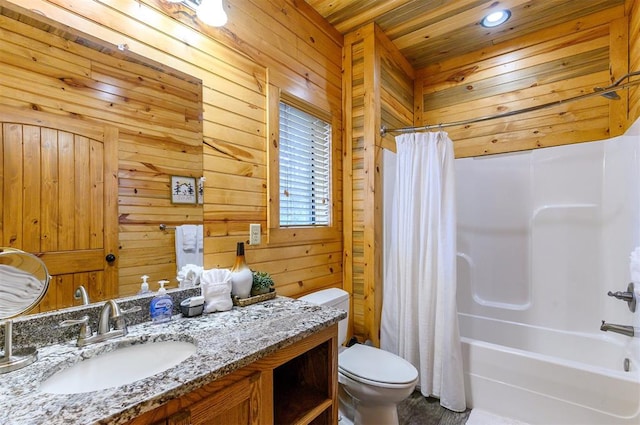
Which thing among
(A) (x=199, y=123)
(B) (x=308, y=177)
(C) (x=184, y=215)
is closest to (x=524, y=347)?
(B) (x=308, y=177)

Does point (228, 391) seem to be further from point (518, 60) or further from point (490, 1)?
point (518, 60)

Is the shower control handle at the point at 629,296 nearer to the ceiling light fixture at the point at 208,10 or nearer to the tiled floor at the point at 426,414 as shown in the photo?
the tiled floor at the point at 426,414

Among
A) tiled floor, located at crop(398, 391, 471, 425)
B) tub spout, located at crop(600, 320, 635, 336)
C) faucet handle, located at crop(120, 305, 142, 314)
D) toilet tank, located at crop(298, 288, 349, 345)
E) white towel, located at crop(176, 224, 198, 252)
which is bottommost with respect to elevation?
tiled floor, located at crop(398, 391, 471, 425)

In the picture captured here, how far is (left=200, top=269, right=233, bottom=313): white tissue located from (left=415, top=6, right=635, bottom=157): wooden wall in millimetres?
2289

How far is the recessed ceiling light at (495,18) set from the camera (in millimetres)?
2038

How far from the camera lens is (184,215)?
1.30 meters

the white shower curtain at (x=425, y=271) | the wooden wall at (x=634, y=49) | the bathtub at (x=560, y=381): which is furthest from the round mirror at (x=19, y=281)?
the wooden wall at (x=634, y=49)

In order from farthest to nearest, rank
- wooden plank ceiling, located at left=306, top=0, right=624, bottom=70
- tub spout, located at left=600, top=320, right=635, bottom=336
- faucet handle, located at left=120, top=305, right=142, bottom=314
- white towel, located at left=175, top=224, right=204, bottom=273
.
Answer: wooden plank ceiling, located at left=306, top=0, right=624, bottom=70, tub spout, located at left=600, top=320, right=635, bottom=336, white towel, located at left=175, top=224, right=204, bottom=273, faucet handle, located at left=120, top=305, right=142, bottom=314

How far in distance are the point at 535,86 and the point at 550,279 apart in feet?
4.87

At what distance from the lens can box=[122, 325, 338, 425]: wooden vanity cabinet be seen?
2.39 feet

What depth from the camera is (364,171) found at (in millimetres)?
2121

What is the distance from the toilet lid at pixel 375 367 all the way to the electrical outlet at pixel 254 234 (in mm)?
804

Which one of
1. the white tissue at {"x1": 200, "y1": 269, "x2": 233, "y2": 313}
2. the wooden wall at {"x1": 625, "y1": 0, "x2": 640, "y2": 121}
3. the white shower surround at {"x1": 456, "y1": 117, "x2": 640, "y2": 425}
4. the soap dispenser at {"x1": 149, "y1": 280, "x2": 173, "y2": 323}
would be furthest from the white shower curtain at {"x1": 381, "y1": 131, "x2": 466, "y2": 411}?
the soap dispenser at {"x1": 149, "y1": 280, "x2": 173, "y2": 323}

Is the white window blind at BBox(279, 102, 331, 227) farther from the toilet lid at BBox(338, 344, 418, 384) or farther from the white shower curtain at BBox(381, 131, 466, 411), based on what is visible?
the toilet lid at BBox(338, 344, 418, 384)
